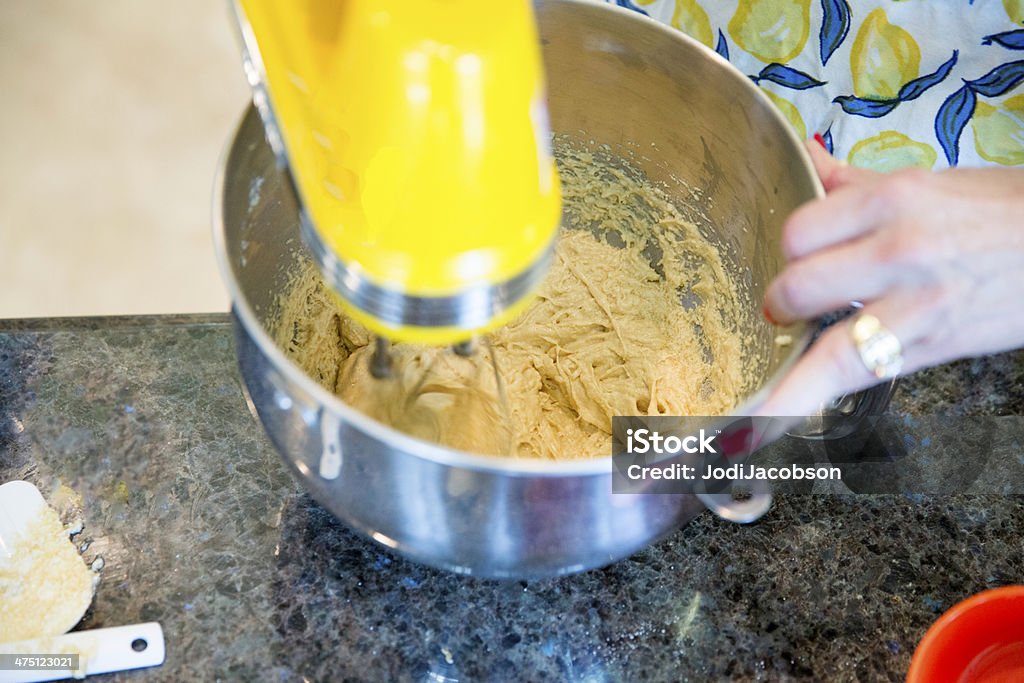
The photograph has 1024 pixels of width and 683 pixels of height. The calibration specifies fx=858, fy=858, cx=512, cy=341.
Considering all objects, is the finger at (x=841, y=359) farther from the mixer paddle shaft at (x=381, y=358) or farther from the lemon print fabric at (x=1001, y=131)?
the lemon print fabric at (x=1001, y=131)

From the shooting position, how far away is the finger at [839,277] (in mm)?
607

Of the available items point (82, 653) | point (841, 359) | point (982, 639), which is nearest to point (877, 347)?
point (841, 359)

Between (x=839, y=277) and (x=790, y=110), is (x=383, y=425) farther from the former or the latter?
(x=790, y=110)

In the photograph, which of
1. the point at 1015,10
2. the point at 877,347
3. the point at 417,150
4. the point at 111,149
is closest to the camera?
the point at 417,150

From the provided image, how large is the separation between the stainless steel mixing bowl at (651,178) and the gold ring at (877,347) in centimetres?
5

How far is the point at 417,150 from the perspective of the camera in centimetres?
46

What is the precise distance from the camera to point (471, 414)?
0.88 metres

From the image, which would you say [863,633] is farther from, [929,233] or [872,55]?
[872,55]

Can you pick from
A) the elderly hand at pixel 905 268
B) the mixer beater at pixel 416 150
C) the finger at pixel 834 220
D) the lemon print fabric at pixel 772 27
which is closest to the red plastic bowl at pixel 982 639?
the elderly hand at pixel 905 268

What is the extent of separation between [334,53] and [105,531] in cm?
A: 54

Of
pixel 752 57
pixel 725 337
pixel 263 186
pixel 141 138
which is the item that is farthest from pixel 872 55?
pixel 141 138

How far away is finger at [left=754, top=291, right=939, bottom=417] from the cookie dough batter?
0.22 m

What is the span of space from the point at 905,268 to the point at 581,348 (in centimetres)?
43

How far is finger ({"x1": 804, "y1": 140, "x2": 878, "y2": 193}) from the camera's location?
2.38 ft
